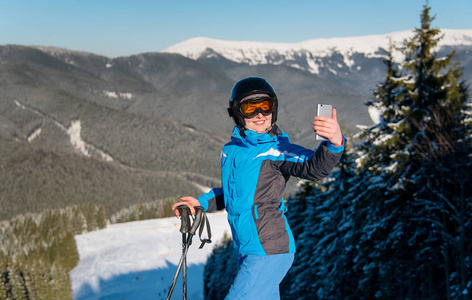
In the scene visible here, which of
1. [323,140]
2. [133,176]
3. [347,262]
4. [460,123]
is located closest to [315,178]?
[323,140]

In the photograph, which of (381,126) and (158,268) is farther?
(158,268)

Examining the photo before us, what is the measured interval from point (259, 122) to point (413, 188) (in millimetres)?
14443

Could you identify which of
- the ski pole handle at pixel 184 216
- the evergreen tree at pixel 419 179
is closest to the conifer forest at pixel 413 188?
the evergreen tree at pixel 419 179

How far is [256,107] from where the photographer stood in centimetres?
416

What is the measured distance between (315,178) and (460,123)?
556 inches

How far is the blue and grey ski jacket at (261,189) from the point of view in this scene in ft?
12.5

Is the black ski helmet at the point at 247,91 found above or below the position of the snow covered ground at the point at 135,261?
above

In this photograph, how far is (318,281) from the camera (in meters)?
22.7

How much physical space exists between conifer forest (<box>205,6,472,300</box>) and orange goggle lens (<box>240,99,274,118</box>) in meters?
11.8

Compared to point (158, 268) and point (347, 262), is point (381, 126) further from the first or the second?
point (158, 268)

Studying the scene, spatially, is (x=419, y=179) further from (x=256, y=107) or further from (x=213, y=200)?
(x=256, y=107)

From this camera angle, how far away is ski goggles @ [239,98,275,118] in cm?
415

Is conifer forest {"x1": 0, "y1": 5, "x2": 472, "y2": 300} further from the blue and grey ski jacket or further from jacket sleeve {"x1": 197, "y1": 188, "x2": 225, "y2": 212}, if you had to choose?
the blue and grey ski jacket

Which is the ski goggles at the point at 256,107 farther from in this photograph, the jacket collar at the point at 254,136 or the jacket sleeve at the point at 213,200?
the jacket sleeve at the point at 213,200
